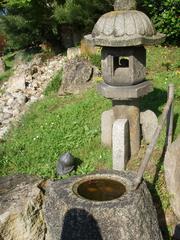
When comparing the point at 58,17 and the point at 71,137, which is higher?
the point at 58,17

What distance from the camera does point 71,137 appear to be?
8086 millimetres

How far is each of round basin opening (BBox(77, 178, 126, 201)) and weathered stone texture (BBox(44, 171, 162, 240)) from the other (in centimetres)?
17

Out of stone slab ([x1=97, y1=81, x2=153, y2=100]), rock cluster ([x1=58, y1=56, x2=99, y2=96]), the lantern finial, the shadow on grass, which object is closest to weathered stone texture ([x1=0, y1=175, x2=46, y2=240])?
the shadow on grass

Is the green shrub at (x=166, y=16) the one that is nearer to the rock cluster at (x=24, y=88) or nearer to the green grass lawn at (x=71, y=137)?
the green grass lawn at (x=71, y=137)

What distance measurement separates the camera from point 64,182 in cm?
522

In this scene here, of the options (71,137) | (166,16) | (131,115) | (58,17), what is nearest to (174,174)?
(131,115)

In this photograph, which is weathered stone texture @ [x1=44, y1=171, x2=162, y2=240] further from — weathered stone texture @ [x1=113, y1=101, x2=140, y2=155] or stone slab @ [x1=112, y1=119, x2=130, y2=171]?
weathered stone texture @ [x1=113, y1=101, x2=140, y2=155]

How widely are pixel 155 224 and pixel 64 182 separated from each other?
1.37 metres

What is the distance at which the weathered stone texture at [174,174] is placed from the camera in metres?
5.65

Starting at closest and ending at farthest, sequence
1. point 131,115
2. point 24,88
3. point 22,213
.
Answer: point 22,213 < point 131,115 < point 24,88

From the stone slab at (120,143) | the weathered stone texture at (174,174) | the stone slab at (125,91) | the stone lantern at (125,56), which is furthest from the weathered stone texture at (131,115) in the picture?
the weathered stone texture at (174,174)

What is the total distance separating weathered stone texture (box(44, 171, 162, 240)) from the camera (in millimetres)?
4598

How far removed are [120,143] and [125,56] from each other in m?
1.50

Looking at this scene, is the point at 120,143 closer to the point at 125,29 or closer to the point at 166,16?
the point at 125,29
